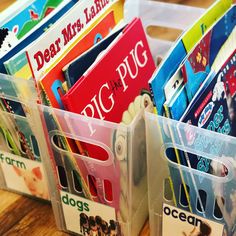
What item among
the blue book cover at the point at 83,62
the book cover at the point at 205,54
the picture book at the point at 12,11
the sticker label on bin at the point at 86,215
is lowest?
the sticker label on bin at the point at 86,215

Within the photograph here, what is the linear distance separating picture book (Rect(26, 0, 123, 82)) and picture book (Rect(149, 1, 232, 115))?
0.49 ft

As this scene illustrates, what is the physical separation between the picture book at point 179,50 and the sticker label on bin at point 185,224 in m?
0.15

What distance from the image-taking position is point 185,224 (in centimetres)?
64

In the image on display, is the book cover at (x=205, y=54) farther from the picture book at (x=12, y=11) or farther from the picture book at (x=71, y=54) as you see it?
the picture book at (x=12, y=11)

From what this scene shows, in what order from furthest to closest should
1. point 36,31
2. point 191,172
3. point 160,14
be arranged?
1. point 160,14
2. point 36,31
3. point 191,172

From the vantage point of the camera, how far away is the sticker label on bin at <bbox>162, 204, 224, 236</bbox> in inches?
24.3

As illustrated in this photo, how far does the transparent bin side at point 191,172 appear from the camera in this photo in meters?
0.55

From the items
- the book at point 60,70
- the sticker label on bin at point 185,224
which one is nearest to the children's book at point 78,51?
the book at point 60,70

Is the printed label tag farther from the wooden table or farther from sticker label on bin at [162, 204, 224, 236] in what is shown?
sticker label on bin at [162, 204, 224, 236]

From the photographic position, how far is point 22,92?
0.64 metres

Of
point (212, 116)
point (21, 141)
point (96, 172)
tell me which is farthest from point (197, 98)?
point (21, 141)

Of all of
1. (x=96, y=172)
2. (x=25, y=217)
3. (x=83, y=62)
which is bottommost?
(x=25, y=217)

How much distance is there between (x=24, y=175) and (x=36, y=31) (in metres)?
0.24

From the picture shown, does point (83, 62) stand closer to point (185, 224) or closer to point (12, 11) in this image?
point (12, 11)
